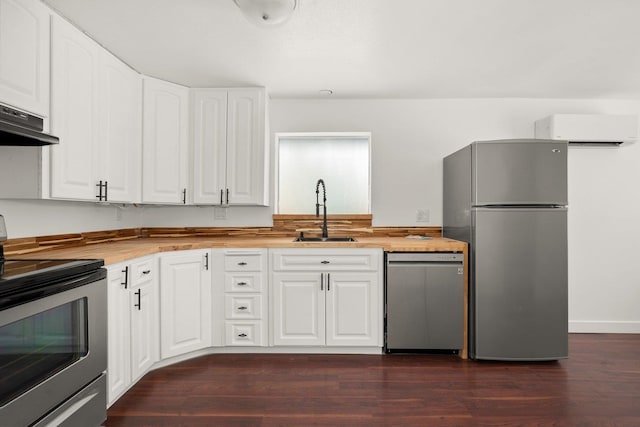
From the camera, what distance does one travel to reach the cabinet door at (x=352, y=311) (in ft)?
9.79

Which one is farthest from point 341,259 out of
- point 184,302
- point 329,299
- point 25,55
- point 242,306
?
point 25,55

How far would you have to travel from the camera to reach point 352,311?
2.99m

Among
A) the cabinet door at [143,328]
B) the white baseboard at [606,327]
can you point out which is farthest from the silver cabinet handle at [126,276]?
the white baseboard at [606,327]

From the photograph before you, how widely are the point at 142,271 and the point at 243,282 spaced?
0.80 meters

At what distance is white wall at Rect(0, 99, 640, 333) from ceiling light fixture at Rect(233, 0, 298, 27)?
174cm

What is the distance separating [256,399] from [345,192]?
6.77 ft

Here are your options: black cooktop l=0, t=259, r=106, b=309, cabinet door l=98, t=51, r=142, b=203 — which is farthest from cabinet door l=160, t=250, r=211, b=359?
black cooktop l=0, t=259, r=106, b=309

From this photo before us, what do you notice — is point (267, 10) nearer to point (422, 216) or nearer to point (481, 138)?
point (422, 216)

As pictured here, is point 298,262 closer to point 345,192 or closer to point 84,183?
point 345,192

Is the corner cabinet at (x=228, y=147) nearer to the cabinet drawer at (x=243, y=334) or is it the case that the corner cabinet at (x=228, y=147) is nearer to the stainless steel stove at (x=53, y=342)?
the cabinet drawer at (x=243, y=334)

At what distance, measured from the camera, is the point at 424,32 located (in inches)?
93.0

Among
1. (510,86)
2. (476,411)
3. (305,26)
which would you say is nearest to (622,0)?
(510,86)

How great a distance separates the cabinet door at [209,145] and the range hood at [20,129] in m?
1.41

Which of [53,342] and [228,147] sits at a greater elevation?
[228,147]
